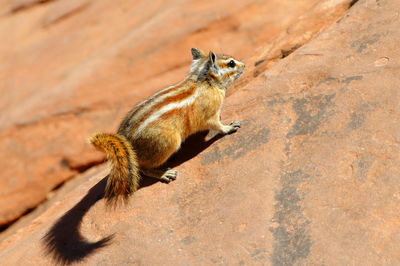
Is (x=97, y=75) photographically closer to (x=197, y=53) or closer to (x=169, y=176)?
(x=197, y=53)

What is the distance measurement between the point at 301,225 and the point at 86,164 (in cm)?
690

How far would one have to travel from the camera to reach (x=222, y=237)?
4.30 meters

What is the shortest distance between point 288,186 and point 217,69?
2391mm

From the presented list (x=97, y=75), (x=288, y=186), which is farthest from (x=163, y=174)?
(x=97, y=75)

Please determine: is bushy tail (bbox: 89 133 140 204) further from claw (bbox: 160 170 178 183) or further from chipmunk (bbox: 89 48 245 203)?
claw (bbox: 160 170 178 183)

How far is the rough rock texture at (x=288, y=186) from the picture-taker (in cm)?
398

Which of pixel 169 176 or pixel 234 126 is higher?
pixel 234 126

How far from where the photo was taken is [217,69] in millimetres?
6199

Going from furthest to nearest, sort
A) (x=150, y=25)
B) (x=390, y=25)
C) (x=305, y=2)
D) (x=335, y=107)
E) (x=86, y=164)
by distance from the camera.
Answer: (x=150, y=25) < (x=305, y=2) < (x=86, y=164) < (x=390, y=25) < (x=335, y=107)

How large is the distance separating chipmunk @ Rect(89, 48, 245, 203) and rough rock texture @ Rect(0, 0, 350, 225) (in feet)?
12.2

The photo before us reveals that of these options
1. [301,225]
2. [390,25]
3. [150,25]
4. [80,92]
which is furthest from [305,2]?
[301,225]

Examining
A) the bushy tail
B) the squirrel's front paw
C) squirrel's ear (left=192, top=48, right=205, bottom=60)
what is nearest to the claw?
the bushy tail

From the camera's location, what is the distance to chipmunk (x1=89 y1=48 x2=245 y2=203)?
523cm

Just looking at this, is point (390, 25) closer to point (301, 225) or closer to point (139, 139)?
point (301, 225)
